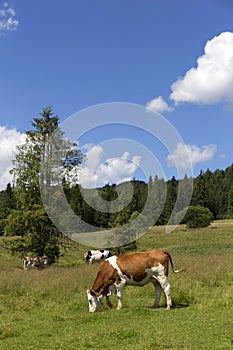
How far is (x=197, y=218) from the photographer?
65.9 metres

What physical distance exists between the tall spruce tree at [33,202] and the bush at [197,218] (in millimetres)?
44929

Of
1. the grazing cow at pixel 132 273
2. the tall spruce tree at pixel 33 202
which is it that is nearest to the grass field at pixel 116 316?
the grazing cow at pixel 132 273

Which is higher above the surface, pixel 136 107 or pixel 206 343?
pixel 136 107

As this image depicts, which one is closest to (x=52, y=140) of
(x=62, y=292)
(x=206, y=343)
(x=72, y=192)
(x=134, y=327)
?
(x=72, y=192)

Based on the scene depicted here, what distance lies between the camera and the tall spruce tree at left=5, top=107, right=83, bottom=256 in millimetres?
22391

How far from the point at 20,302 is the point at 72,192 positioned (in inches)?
471

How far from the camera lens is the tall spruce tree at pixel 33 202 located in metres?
22.4

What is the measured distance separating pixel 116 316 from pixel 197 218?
57.9m

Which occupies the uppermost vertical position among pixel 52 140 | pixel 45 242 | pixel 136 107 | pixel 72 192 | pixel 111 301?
pixel 136 107

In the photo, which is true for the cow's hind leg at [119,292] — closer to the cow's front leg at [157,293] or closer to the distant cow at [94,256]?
the cow's front leg at [157,293]

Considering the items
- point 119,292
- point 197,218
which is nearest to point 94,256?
point 119,292

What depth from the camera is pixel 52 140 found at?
76.0 ft

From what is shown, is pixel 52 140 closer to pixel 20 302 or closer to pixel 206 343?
pixel 20 302

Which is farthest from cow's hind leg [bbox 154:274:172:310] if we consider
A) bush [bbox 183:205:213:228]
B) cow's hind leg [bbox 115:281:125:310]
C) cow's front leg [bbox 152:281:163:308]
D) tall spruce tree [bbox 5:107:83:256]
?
bush [bbox 183:205:213:228]
